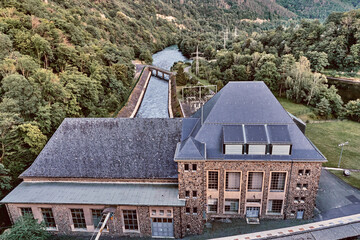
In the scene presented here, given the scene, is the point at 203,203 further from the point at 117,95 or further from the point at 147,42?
the point at 147,42

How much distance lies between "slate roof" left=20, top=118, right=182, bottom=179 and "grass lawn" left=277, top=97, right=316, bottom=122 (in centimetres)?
5050

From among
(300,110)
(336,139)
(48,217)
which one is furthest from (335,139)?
(48,217)

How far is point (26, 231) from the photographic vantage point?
79.8ft

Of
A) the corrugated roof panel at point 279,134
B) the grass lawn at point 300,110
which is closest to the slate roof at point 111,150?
the corrugated roof panel at point 279,134

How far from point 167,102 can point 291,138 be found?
6294 cm

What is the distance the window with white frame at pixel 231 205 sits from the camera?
94.8ft

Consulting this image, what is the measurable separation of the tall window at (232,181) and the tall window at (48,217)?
20.7 meters

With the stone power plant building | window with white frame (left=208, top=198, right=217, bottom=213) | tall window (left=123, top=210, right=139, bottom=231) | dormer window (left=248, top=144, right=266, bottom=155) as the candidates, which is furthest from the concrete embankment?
dormer window (left=248, top=144, right=266, bottom=155)

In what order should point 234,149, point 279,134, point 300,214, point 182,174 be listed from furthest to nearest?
point 300,214 < point 234,149 < point 279,134 < point 182,174

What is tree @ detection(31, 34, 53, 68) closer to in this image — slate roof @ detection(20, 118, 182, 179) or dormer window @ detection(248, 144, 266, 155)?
slate roof @ detection(20, 118, 182, 179)

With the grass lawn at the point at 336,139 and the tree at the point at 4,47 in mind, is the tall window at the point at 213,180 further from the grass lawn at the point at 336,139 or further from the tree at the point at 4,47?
the tree at the point at 4,47

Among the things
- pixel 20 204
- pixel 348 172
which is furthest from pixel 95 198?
pixel 348 172

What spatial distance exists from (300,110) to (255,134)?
171 feet

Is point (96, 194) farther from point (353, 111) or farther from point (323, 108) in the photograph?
point (353, 111)
